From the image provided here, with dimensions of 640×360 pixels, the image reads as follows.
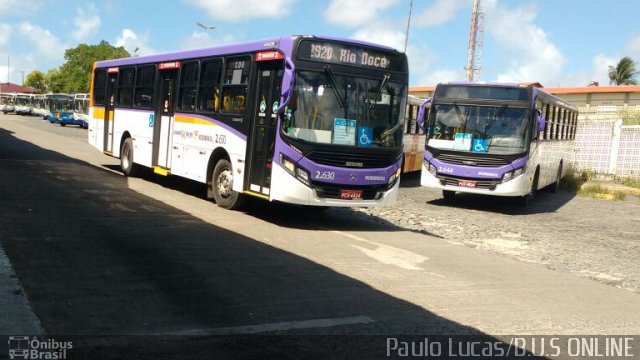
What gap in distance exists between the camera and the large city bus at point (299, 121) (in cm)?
950

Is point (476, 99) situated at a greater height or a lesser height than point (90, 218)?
greater

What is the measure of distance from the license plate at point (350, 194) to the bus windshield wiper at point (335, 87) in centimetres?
143

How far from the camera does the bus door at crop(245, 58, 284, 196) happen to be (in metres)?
9.82

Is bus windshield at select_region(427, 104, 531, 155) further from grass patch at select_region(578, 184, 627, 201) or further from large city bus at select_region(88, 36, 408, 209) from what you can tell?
grass patch at select_region(578, 184, 627, 201)

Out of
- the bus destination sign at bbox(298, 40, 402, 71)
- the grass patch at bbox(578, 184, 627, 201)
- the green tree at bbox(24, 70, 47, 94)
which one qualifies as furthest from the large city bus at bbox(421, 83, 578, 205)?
the green tree at bbox(24, 70, 47, 94)

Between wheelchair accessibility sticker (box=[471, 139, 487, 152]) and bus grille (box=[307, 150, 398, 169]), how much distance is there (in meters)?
4.96

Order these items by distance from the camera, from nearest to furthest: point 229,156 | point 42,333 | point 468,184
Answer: point 42,333 < point 229,156 < point 468,184

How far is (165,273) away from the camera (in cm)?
627

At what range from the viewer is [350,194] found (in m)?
9.88

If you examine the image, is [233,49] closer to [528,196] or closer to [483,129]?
[483,129]

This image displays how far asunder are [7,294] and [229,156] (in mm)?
6036

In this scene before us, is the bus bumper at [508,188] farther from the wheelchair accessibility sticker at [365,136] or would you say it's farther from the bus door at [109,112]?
the bus door at [109,112]

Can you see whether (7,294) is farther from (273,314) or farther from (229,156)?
(229,156)

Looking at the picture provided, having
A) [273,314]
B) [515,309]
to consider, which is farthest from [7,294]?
[515,309]
